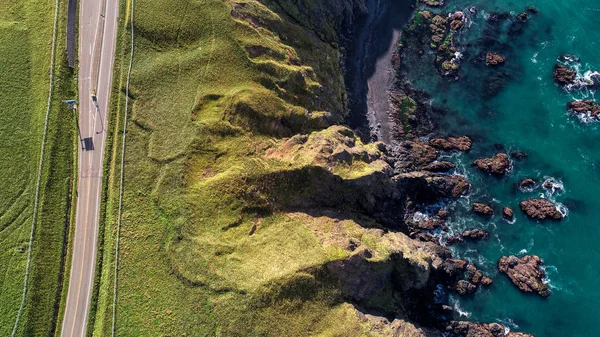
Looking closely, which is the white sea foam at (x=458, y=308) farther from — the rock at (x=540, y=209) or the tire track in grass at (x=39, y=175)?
the tire track in grass at (x=39, y=175)

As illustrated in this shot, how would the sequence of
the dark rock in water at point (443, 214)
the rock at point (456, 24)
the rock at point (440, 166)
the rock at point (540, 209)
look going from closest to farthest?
the rock at point (540, 209), the dark rock in water at point (443, 214), the rock at point (440, 166), the rock at point (456, 24)

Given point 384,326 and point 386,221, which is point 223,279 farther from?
point 386,221

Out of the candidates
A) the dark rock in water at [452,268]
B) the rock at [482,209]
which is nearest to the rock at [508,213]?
the rock at [482,209]

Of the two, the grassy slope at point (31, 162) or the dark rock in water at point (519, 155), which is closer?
the grassy slope at point (31, 162)

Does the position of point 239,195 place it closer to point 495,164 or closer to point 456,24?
point 495,164

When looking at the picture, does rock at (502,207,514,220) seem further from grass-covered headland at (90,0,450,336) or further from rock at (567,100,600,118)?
rock at (567,100,600,118)

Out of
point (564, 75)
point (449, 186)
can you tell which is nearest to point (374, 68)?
point (449, 186)

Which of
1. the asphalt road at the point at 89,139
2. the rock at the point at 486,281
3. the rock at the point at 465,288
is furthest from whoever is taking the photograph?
the rock at the point at 486,281
